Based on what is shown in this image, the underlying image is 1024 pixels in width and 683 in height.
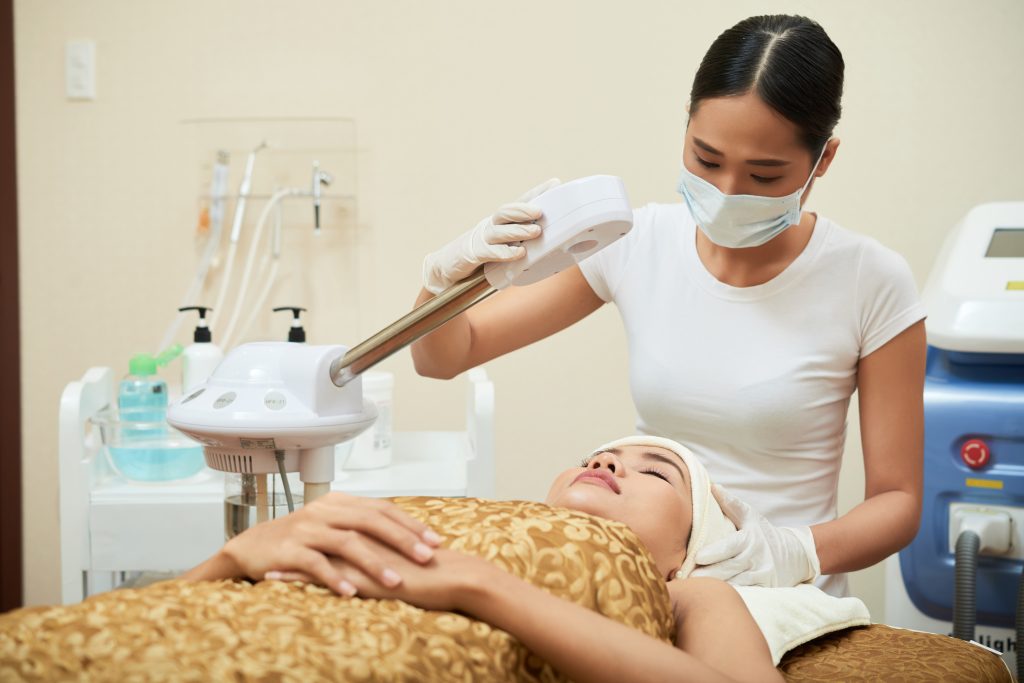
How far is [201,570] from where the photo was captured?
2.96 feet

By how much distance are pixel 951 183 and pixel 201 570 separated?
2.09 m

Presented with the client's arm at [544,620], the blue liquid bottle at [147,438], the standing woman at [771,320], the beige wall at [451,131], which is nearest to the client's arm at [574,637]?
the client's arm at [544,620]

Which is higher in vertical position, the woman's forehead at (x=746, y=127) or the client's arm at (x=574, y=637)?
the woman's forehead at (x=746, y=127)

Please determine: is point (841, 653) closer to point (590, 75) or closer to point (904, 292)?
point (904, 292)

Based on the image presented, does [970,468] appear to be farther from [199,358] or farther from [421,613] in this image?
[199,358]

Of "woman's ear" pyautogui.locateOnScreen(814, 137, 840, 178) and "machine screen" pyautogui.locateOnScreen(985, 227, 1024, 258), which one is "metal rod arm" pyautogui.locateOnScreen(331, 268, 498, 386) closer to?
"woman's ear" pyautogui.locateOnScreen(814, 137, 840, 178)

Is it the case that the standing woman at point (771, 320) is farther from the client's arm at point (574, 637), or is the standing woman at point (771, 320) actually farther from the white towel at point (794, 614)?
the client's arm at point (574, 637)

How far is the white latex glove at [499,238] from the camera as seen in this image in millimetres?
972

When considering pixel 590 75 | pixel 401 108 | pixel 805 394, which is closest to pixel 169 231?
pixel 401 108

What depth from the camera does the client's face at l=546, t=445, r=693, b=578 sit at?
3.64 feet

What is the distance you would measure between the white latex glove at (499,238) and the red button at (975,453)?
108 centimetres

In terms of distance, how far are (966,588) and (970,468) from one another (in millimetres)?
214

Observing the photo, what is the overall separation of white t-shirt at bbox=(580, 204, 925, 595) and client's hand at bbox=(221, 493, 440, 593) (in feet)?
2.17

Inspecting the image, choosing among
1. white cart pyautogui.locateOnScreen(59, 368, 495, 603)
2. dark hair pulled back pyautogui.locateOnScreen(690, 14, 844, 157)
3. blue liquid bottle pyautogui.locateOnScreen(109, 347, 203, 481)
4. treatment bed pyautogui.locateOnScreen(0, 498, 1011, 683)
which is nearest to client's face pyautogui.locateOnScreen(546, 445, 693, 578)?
treatment bed pyautogui.locateOnScreen(0, 498, 1011, 683)
